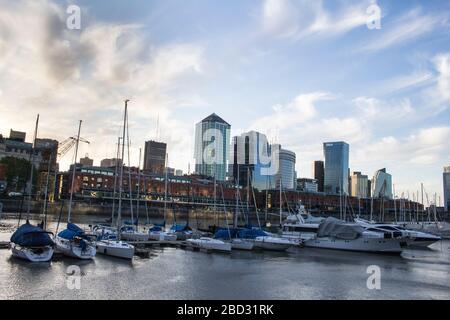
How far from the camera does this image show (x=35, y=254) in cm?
3791

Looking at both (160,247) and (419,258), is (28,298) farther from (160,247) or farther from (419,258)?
(419,258)

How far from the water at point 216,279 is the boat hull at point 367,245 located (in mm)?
11140

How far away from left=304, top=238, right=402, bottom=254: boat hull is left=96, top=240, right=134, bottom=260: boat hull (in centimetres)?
3644

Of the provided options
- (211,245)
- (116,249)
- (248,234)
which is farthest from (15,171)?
(116,249)

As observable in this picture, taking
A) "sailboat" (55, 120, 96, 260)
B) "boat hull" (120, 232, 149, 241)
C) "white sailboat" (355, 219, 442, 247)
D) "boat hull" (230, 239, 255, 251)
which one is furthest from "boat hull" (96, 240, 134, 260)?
"white sailboat" (355, 219, 442, 247)

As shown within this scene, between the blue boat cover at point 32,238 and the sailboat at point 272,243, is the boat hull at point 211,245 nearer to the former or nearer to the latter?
the sailboat at point 272,243

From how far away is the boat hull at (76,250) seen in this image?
41.2 m

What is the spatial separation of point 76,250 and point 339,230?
42.6 meters

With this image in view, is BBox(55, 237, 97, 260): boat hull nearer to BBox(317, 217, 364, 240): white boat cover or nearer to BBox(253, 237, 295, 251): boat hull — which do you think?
BBox(253, 237, 295, 251): boat hull

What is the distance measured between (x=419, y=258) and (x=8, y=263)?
175 ft

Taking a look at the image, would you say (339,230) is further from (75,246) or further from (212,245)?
(75,246)

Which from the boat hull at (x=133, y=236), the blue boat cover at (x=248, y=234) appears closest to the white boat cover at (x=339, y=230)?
the blue boat cover at (x=248, y=234)

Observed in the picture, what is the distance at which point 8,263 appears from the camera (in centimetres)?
3609
